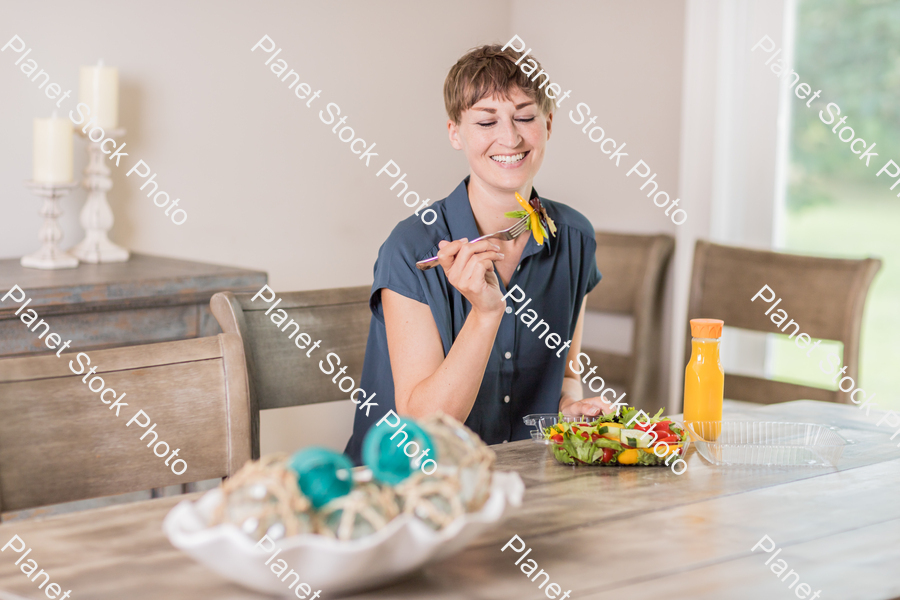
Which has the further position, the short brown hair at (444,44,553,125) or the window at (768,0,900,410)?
the window at (768,0,900,410)

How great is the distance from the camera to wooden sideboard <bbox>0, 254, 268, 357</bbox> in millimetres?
1842

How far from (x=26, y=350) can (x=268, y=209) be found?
1.05 m

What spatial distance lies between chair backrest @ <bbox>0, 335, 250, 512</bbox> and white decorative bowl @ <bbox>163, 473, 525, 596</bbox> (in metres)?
0.45

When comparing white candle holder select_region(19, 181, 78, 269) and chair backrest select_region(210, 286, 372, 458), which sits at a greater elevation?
white candle holder select_region(19, 181, 78, 269)

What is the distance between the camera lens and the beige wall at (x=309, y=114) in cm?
237

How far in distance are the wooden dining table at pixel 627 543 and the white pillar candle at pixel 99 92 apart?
1460mm

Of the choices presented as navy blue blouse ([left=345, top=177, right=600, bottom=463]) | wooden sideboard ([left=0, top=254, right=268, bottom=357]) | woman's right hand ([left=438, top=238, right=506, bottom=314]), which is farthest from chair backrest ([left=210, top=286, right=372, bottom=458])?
wooden sideboard ([left=0, top=254, right=268, bottom=357])

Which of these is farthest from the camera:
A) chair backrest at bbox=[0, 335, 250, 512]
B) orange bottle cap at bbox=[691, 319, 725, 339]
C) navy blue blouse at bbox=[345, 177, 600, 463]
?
navy blue blouse at bbox=[345, 177, 600, 463]

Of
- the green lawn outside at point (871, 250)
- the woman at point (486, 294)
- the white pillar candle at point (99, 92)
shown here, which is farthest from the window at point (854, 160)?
the white pillar candle at point (99, 92)

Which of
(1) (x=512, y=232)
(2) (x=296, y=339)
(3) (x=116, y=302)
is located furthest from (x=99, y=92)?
(1) (x=512, y=232)

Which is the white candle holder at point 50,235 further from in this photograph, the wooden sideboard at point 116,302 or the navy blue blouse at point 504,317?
the navy blue blouse at point 504,317

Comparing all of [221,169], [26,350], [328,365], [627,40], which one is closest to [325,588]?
[328,365]

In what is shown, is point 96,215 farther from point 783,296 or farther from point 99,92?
point 783,296

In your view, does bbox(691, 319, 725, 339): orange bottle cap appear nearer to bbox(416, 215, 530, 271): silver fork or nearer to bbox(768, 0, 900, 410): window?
bbox(416, 215, 530, 271): silver fork
